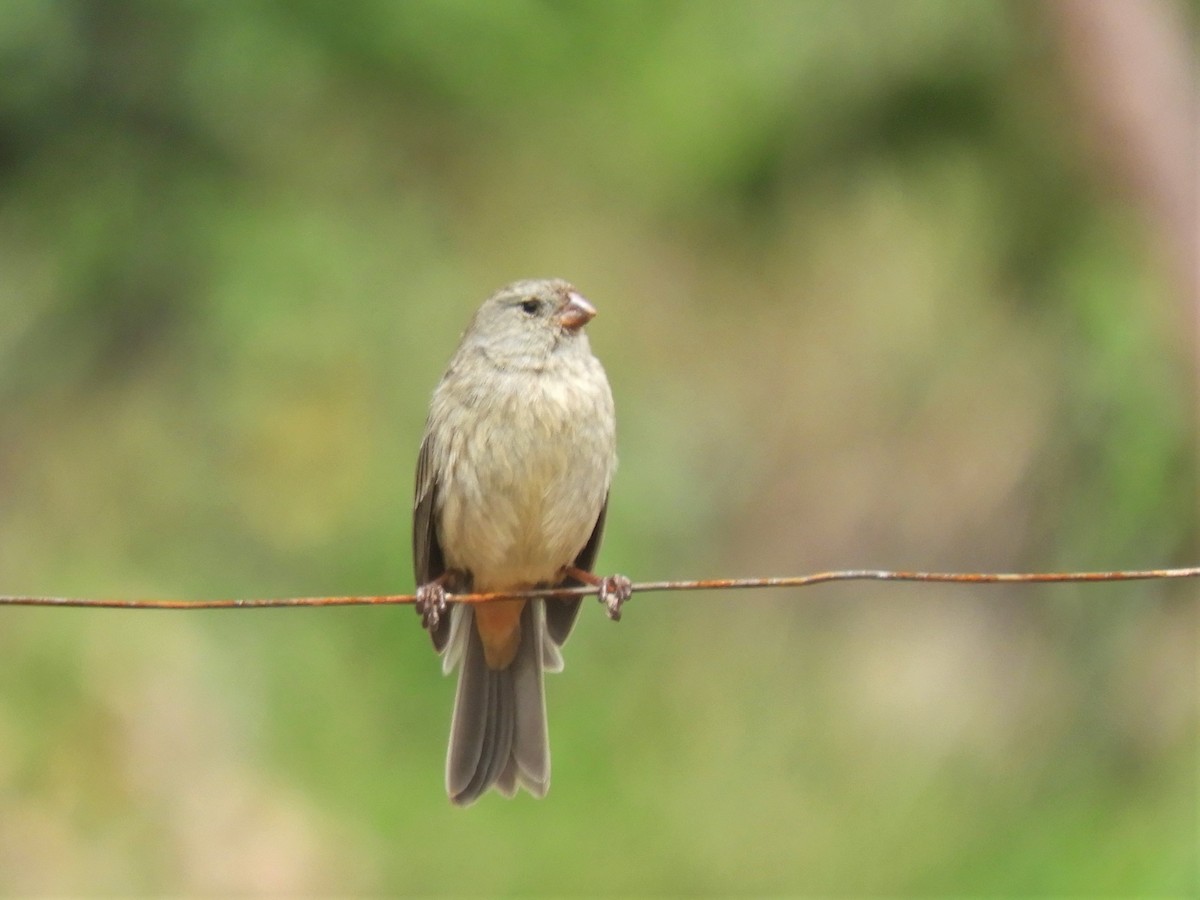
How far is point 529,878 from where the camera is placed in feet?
29.9

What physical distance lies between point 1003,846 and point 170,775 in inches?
142

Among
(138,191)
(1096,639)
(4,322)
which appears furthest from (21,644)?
(1096,639)

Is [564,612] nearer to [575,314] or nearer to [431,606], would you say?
[431,606]

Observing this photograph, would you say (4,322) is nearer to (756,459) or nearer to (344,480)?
(344,480)

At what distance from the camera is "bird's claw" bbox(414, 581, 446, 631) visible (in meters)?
5.07

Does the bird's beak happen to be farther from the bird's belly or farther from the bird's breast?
the bird's belly

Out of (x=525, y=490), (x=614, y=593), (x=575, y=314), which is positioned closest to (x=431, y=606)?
(x=525, y=490)

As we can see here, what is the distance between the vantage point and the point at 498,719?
5.41 metres

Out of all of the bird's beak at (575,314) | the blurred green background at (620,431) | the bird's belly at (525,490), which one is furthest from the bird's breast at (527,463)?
the blurred green background at (620,431)

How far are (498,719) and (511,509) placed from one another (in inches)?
26.8

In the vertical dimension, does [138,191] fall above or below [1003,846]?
above

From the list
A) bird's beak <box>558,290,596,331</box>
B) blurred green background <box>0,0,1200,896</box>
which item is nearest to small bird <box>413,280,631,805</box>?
bird's beak <box>558,290,596,331</box>

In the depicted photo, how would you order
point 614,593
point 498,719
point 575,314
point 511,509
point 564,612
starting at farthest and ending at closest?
1. point 564,612
2. point 498,719
3. point 575,314
4. point 511,509
5. point 614,593

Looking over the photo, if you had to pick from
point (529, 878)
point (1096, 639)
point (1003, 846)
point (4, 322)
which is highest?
point (4, 322)
